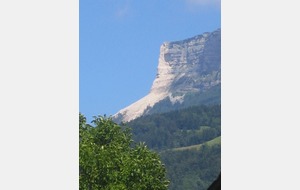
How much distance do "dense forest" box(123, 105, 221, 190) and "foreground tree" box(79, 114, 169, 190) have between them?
88813mm

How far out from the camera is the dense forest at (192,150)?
156000 millimetres

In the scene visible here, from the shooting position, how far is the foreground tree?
5184cm

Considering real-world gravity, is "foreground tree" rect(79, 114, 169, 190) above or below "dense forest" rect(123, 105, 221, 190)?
below

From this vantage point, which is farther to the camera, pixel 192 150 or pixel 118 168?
pixel 192 150

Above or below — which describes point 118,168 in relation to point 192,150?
below

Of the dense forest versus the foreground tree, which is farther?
the dense forest

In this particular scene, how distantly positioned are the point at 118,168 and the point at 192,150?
4893 inches

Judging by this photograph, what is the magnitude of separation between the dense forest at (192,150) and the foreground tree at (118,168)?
291 feet

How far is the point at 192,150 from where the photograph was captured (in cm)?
17688
